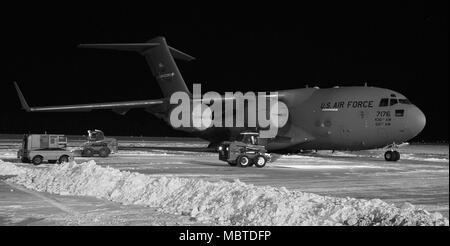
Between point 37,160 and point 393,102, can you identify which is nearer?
point 37,160

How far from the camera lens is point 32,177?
56.3ft

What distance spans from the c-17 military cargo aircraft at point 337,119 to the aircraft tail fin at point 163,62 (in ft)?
6.15

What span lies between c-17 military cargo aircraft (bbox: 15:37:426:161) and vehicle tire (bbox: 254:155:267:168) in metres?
6.88

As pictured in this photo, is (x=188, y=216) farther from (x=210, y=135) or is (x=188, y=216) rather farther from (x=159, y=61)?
(x=159, y=61)

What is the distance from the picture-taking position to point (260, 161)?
75.9ft

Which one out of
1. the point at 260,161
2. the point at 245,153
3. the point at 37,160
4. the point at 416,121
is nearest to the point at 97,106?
the point at 37,160

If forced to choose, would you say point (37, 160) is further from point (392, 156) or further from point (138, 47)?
point (392, 156)

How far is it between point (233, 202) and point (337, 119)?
61.4ft

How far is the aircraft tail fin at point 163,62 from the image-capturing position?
3644 cm

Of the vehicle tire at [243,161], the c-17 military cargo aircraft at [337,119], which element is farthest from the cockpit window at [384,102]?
the vehicle tire at [243,161]

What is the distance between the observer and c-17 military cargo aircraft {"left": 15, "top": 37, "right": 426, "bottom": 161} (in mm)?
26812
